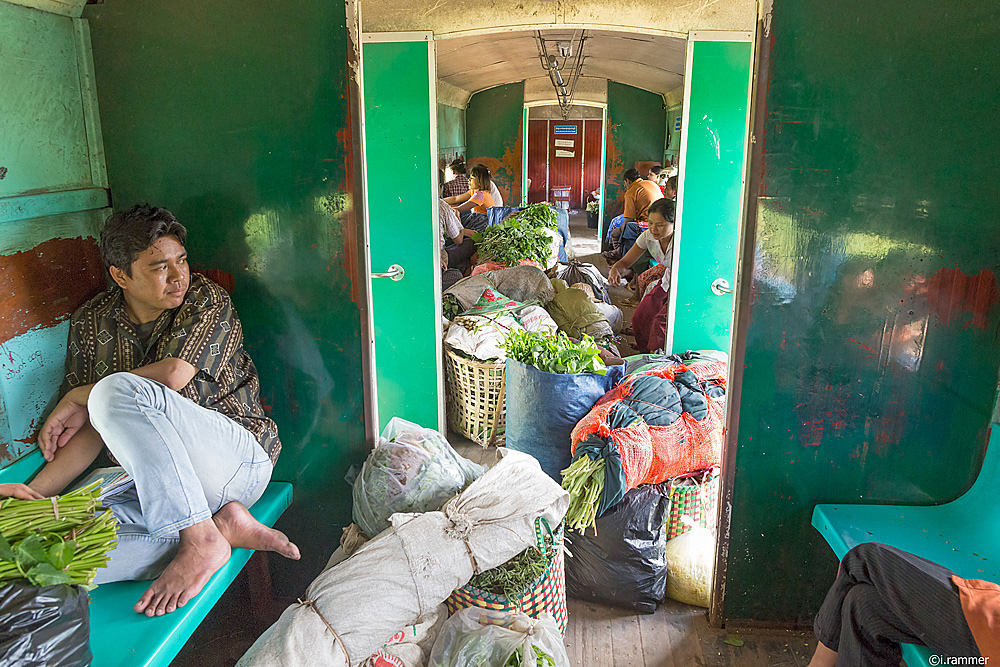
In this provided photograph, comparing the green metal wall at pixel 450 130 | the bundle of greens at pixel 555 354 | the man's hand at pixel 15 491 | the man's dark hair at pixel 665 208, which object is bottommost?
the man's hand at pixel 15 491

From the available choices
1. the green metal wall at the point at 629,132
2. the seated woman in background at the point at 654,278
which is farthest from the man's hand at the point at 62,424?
the green metal wall at the point at 629,132

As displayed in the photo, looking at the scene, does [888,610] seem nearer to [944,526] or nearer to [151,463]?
[944,526]

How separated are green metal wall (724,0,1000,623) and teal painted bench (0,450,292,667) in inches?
74.4

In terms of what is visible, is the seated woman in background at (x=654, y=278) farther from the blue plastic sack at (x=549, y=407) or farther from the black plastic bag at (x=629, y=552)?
the black plastic bag at (x=629, y=552)

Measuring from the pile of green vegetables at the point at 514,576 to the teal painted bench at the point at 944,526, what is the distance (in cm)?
103

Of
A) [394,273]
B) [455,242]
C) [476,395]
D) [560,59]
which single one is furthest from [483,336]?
[560,59]

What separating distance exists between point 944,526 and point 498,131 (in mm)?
10157

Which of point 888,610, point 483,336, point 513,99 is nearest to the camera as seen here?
point 888,610

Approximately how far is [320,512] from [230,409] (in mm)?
650

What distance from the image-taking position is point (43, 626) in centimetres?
153

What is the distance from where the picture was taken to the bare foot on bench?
2.27m

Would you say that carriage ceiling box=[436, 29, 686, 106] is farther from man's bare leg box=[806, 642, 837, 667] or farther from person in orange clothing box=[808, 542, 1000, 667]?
man's bare leg box=[806, 642, 837, 667]

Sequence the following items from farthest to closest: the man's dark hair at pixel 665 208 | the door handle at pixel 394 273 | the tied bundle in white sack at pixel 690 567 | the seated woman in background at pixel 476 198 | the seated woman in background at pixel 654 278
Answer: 1. the seated woman in background at pixel 476 198
2. the man's dark hair at pixel 665 208
3. the seated woman in background at pixel 654 278
4. the door handle at pixel 394 273
5. the tied bundle in white sack at pixel 690 567

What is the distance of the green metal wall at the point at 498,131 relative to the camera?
1149 centimetres
